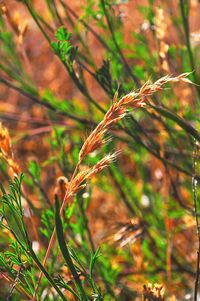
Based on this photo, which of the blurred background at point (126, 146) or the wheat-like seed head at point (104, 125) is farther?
the blurred background at point (126, 146)

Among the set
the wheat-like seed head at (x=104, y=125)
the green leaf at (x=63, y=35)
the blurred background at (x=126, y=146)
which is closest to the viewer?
the wheat-like seed head at (x=104, y=125)

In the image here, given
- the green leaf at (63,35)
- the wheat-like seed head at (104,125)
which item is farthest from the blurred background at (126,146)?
the wheat-like seed head at (104,125)

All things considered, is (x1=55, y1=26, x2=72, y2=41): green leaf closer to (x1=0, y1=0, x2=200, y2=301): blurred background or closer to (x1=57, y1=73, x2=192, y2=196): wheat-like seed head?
(x1=0, y1=0, x2=200, y2=301): blurred background

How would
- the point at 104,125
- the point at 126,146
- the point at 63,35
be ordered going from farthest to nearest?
the point at 126,146
the point at 63,35
the point at 104,125

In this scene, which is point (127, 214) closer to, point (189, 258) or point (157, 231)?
point (157, 231)

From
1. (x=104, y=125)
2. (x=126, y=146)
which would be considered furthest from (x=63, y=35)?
(x=126, y=146)

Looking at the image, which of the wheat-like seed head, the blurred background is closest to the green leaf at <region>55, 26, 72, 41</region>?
the blurred background

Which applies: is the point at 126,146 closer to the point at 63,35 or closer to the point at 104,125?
the point at 63,35

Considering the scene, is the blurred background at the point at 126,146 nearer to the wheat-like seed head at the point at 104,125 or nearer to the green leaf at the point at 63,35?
the green leaf at the point at 63,35

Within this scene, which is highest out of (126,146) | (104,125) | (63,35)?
(63,35)

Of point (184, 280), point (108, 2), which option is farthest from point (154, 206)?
point (108, 2)

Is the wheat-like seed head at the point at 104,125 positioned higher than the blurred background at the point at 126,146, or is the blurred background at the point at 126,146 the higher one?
the wheat-like seed head at the point at 104,125

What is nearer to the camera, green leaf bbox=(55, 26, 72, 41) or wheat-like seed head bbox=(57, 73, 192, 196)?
wheat-like seed head bbox=(57, 73, 192, 196)

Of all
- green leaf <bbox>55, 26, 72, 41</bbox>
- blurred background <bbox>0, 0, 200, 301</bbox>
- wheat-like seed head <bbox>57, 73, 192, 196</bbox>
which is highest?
green leaf <bbox>55, 26, 72, 41</bbox>
